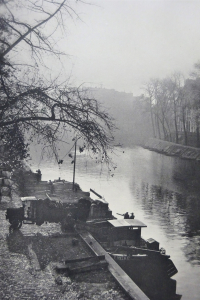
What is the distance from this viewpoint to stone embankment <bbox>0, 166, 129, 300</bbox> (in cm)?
824

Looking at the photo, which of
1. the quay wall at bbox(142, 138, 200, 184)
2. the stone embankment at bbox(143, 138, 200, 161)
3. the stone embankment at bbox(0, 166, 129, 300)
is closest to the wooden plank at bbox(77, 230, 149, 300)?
the stone embankment at bbox(0, 166, 129, 300)

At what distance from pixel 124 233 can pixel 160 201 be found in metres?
12.6

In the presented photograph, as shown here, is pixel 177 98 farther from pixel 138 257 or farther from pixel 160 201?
pixel 138 257

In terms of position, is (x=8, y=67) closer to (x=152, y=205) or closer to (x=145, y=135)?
(x=152, y=205)

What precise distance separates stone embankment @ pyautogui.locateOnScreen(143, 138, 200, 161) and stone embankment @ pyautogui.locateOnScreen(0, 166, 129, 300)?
37.3 metres

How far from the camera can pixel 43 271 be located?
374 inches

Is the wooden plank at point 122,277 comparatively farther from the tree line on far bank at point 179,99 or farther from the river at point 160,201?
the tree line on far bank at point 179,99

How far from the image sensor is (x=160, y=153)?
55656 mm

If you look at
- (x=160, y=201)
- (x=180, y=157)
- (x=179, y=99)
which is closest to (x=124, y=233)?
(x=160, y=201)

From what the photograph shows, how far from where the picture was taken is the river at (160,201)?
1469cm

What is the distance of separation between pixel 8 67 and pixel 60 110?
1.47 meters

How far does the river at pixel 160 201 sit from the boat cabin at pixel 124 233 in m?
2.17

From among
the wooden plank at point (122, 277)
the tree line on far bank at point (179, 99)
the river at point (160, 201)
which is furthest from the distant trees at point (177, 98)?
the wooden plank at point (122, 277)

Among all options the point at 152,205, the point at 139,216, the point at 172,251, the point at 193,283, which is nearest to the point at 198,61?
the point at 152,205
